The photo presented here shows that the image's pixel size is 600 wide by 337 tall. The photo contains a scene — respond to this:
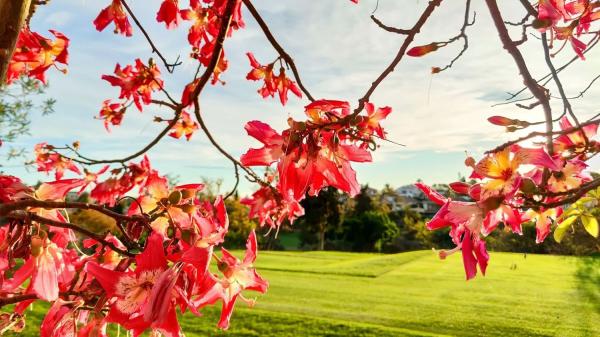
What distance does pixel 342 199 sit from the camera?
103ft

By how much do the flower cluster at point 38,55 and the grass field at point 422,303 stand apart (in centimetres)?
300

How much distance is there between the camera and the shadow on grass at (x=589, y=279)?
8047 millimetres

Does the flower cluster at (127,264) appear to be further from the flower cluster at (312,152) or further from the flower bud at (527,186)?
the flower bud at (527,186)

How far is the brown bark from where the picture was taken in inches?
32.6

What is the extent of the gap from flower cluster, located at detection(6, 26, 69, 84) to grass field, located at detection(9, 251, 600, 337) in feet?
A: 9.84

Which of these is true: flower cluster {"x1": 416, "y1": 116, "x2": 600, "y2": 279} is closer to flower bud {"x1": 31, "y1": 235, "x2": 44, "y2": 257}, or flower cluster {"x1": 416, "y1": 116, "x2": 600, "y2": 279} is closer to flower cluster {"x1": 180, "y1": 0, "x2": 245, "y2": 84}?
flower bud {"x1": 31, "y1": 235, "x2": 44, "y2": 257}

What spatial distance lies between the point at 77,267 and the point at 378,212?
95.4 feet

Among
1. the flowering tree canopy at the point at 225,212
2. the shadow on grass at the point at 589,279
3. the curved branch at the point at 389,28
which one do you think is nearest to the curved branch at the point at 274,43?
the flowering tree canopy at the point at 225,212

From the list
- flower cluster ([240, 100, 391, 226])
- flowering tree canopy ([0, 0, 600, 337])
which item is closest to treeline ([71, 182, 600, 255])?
flowering tree canopy ([0, 0, 600, 337])

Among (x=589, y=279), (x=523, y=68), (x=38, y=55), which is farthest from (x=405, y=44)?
(x=589, y=279)

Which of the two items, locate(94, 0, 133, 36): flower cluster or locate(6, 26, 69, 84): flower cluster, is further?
locate(94, 0, 133, 36): flower cluster

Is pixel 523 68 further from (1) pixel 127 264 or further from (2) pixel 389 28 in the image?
(1) pixel 127 264

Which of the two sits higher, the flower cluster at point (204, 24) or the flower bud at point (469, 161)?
the flower cluster at point (204, 24)

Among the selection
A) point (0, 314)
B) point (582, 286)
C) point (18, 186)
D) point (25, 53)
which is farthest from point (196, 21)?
point (582, 286)
